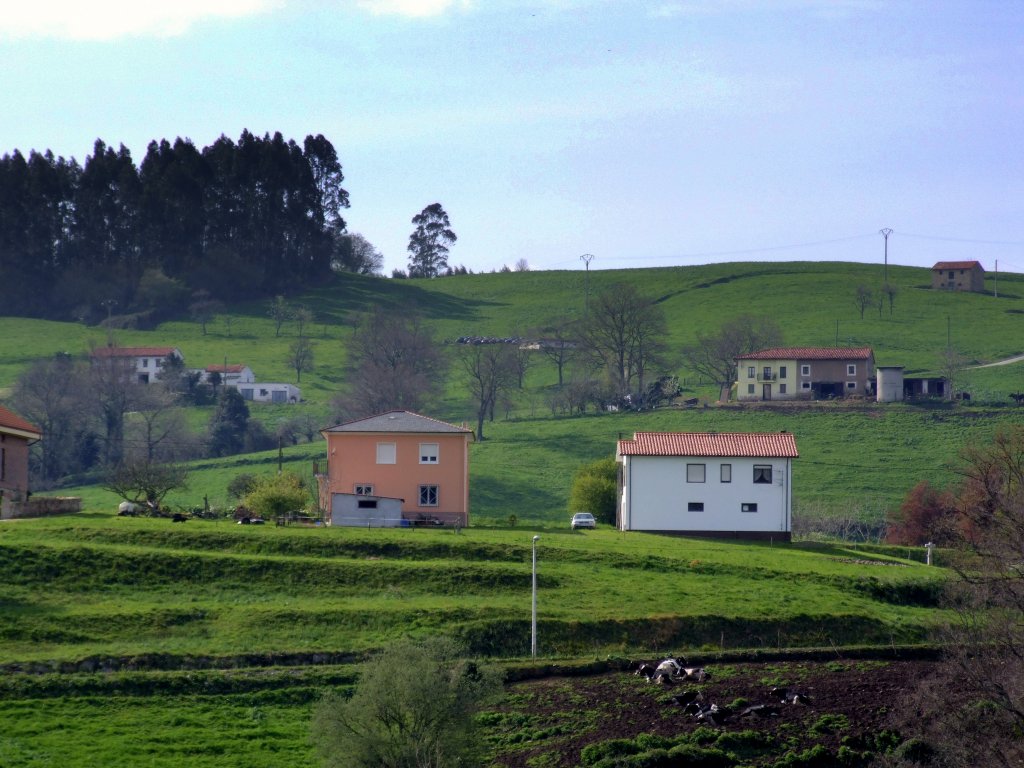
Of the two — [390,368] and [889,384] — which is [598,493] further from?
[889,384]

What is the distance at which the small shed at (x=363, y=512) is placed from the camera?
57.6 m

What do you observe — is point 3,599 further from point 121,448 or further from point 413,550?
point 121,448

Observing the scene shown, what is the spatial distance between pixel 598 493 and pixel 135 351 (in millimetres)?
68060

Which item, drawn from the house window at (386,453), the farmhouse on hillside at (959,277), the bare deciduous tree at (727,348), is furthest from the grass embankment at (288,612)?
the farmhouse on hillside at (959,277)

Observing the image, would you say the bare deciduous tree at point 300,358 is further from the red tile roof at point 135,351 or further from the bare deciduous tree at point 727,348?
the bare deciduous tree at point 727,348

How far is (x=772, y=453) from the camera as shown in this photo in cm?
6234

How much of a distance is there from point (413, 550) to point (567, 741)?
1693cm

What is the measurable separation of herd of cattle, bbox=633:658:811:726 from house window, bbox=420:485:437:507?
25.1 m

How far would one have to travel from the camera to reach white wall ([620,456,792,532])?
61969mm

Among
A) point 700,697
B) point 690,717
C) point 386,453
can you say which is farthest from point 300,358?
point 690,717

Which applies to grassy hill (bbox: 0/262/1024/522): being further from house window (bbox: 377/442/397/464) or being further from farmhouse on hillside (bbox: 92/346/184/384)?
house window (bbox: 377/442/397/464)

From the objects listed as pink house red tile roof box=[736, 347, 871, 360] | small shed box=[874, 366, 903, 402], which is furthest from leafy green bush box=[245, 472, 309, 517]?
small shed box=[874, 366, 903, 402]

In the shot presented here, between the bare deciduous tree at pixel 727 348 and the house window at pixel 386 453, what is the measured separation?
5557cm

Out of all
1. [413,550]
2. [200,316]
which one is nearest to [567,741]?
[413,550]
